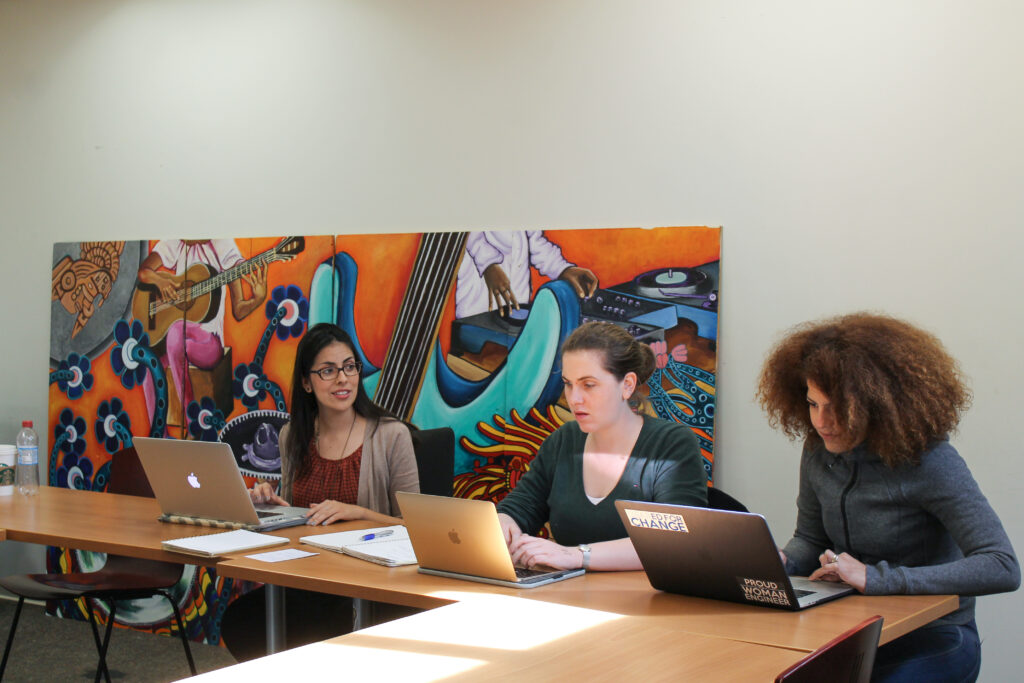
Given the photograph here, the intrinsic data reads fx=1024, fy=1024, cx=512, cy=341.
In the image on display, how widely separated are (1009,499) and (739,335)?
109 centimetres

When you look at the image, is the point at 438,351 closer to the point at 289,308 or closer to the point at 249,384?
the point at 289,308

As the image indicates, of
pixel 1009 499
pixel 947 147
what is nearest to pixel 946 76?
pixel 947 147

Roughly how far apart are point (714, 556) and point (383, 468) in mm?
1901

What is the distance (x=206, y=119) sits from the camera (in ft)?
17.6

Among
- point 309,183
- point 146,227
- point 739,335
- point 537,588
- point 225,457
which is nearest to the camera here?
point 537,588

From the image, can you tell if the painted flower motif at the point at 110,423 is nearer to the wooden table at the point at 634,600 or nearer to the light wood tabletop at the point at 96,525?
the light wood tabletop at the point at 96,525

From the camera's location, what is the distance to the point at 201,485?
11.5 feet

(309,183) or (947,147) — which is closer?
(947,147)

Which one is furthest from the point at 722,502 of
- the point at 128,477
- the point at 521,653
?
the point at 128,477

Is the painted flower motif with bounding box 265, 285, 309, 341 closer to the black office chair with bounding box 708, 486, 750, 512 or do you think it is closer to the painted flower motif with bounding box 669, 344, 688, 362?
the painted flower motif with bounding box 669, 344, 688, 362

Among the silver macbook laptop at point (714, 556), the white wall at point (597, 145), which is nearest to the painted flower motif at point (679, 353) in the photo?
the white wall at point (597, 145)

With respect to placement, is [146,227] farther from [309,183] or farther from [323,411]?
[323,411]

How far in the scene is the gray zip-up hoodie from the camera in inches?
96.6

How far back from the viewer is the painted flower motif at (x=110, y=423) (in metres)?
5.45
